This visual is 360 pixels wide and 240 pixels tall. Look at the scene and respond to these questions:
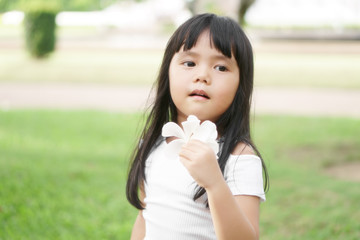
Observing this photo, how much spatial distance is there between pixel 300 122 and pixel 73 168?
158 inches

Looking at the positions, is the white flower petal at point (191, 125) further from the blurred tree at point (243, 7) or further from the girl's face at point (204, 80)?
the blurred tree at point (243, 7)

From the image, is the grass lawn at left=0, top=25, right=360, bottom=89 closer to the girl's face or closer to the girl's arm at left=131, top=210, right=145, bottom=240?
→ the girl's arm at left=131, top=210, right=145, bottom=240

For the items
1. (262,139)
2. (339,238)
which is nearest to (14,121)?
(262,139)

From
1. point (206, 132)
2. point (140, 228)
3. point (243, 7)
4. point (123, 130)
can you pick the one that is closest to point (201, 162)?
point (206, 132)

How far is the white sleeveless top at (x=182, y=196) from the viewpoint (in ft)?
5.01

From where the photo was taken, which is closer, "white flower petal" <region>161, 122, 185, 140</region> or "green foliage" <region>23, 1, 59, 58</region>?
"white flower petal" <region>161, 122, 185, 140</region>

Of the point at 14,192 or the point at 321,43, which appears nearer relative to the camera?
the point at 14,192

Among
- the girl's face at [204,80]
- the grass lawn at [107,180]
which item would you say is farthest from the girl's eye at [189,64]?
the grass lawn at [107,180]

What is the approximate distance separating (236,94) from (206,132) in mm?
350

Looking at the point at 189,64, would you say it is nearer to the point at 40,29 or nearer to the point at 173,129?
the point at 173,129

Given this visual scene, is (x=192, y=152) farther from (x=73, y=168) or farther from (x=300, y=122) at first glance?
(x=300, y=122)

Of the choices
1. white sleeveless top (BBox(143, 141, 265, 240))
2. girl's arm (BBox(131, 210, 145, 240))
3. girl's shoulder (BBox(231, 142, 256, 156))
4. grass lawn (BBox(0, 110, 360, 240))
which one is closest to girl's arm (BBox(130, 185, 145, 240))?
girl's arm (BBox(131, 210, 145, 240))

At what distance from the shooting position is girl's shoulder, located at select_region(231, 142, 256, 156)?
1.59 metres

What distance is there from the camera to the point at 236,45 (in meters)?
1.60
